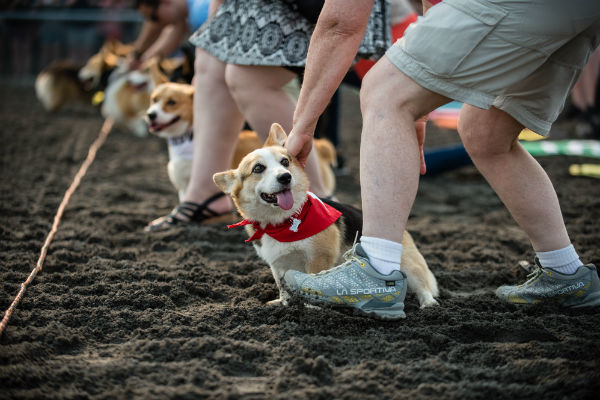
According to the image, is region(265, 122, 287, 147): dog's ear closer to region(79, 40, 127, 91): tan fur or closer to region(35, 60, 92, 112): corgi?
region(79, 40, 127, 91): tan fur

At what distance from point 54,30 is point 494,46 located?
486 inches

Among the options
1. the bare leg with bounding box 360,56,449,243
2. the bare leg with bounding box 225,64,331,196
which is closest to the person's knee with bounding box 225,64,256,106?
the bare leg with bounding box 225,64,331,196

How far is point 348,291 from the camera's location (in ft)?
6.43

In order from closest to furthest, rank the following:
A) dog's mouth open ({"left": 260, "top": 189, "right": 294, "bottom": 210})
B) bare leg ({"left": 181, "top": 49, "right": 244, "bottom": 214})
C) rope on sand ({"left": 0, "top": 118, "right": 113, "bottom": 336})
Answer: rope on sand ({"left": 0, "top": 118, "right": 113, "bottom": 336})
dog's mouth open ({"left": 260, "top": 189, "right": 294, "bottom": 210})
bare leg ({"left": 181, "top": 49, "right": 244, "bottom": 214})

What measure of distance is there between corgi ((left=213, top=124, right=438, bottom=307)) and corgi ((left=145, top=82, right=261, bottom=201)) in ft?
4.93

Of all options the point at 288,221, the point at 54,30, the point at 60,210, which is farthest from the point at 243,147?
the point at 54,30

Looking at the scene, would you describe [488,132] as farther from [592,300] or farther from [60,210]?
[60,210]

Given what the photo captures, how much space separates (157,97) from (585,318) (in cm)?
314

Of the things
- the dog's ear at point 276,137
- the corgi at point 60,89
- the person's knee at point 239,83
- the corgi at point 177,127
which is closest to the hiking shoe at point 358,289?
the dog's ear at point 276,137

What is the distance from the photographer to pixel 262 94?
9.31ft

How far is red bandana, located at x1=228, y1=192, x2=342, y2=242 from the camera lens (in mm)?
2225

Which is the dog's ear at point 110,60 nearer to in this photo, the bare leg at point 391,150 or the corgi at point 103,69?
the corgi at point 103,69

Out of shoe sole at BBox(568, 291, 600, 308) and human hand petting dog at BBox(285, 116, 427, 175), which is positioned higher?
human hand petting dog at BBox(285, 116, 427, 175)

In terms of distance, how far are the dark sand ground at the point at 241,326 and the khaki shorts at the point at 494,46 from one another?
808 millimetres
